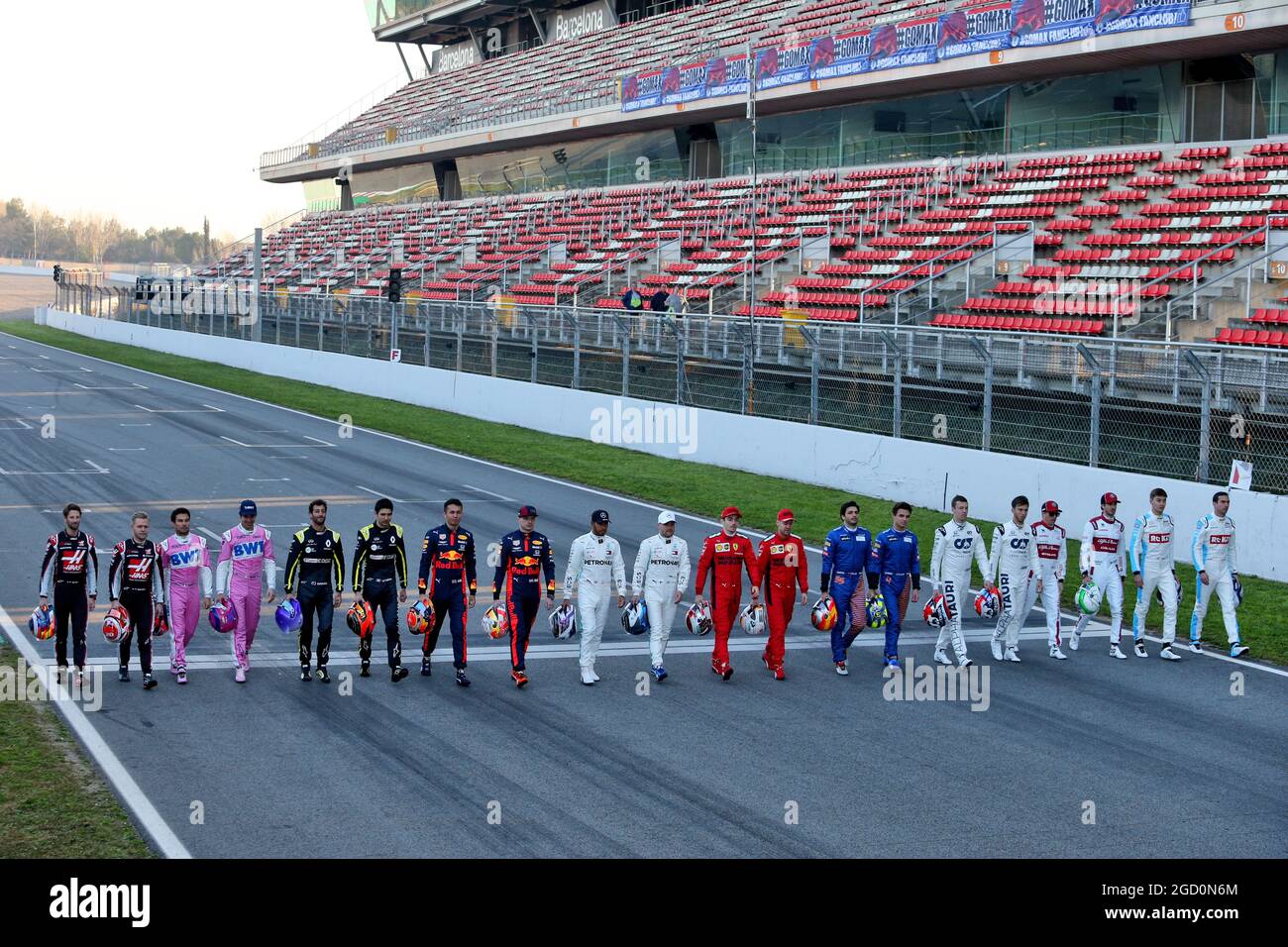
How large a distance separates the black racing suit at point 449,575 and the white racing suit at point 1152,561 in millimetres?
6982

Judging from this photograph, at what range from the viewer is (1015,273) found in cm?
3008

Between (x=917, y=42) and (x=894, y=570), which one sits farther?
(x=917, y=42)

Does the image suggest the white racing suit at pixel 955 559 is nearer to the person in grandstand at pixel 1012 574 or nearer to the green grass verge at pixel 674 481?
the person in grandstand at pixel 1012 574

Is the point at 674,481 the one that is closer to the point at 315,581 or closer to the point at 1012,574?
the point at 1012,574

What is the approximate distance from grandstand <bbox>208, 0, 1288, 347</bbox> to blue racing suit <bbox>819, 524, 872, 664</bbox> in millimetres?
12233

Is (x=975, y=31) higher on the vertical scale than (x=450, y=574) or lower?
higher

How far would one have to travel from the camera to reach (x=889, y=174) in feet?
128

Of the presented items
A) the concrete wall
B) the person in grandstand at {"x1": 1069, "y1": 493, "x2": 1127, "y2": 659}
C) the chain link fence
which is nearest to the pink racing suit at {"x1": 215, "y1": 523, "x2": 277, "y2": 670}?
the person in grandstand at {"x1": 1069, "y1": 493, "x2": 1127, "y2": 659}

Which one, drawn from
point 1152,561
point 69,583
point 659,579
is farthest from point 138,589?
point 1152,561

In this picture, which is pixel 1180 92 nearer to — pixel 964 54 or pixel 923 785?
pixel 964 54

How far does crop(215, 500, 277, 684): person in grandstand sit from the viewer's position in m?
12.7

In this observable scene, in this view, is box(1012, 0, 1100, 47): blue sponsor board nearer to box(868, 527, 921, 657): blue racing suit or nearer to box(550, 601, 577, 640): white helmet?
box(868, 527, 921, 657): blue racing suit

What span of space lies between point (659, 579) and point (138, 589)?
4729mm
